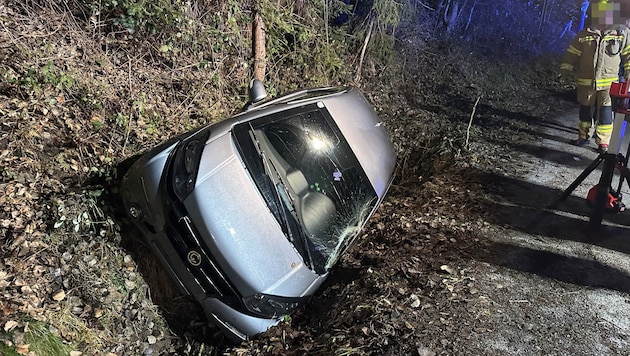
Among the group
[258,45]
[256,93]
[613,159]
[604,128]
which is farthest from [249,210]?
[604,128]

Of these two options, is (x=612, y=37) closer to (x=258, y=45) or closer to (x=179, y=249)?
(x=258, y=45)

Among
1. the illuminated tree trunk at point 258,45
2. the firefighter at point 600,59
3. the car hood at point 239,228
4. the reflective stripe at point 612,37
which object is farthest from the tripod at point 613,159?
the illuminated tree trunk at point 258,45

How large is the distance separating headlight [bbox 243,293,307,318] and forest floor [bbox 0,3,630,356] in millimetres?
271

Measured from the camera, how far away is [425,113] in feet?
27.3

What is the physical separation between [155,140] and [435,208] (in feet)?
11.1

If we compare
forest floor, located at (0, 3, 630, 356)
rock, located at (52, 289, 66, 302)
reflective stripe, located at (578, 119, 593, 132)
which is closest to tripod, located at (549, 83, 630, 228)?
forest floor, located at (0, 3, 630, 356)

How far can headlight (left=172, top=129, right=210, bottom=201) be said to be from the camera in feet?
10.7

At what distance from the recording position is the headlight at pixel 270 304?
3320mm

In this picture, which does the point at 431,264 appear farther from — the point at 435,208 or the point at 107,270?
the point at 107,270

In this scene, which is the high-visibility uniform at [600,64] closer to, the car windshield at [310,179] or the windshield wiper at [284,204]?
the car windshield at [310,179]

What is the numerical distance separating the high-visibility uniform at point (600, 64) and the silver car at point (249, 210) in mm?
4414

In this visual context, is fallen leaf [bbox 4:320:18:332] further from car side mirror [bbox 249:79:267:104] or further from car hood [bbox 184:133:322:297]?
car side mirror [bbox 249:79:267:104]

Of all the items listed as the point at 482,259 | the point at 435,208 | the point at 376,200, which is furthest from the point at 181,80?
the point at 482,259

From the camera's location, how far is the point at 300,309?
399 centimetres
